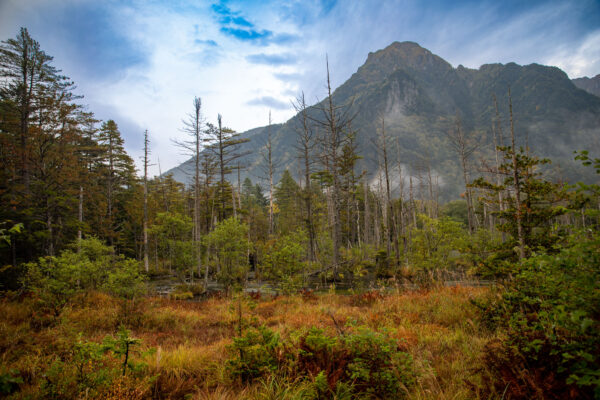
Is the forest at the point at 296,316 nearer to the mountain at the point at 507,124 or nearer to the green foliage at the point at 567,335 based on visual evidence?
the green foliage at the point at 567,335

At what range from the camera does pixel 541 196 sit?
8.31 meters

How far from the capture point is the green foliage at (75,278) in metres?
7.91

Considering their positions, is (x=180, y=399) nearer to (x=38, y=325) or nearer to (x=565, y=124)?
(x=38, y=325)

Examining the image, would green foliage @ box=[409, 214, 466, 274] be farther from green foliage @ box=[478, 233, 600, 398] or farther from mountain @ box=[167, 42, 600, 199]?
mountain @ box=[167, 42, 600, 199]

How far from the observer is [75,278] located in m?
8.34

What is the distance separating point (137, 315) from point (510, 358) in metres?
8.96

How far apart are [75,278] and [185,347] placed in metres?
6.05

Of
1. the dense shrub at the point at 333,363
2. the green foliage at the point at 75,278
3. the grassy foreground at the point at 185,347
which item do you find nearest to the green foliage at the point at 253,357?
the dense shrub at the point at 333,363

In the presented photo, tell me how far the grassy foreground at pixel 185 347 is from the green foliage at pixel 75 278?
1.41 ft

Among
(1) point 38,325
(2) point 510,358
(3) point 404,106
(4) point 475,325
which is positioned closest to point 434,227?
(4) point 475,325

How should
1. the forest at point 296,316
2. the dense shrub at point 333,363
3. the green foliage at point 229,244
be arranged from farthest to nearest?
the green foliage at point 229,244 → the dense shrub at point 333,363 → the forest at point 296,316

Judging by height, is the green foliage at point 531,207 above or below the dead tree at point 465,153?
below

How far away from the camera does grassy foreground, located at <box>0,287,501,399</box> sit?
2979 mm

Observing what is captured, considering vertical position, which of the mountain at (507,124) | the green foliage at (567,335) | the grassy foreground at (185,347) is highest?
the mountain at (507,124)
